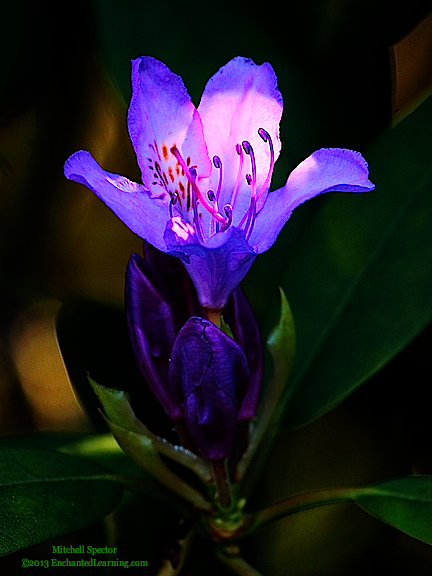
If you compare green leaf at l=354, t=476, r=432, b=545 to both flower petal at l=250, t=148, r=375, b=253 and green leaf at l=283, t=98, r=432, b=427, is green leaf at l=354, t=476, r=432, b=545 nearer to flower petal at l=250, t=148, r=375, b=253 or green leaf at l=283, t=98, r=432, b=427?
green leaf at l=283, t=98, r=432, b=427

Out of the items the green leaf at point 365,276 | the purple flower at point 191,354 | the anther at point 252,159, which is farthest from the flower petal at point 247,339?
the green leaf at point 365,276

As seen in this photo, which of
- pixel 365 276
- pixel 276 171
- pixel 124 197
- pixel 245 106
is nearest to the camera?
pixel 124 197

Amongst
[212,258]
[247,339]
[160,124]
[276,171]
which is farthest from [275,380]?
[276,171]

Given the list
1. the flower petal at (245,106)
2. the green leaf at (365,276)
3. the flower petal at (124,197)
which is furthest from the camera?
the green leaf at (365,276)

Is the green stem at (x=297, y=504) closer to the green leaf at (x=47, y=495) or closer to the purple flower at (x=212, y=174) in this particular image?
the green leaf at (x=47, y=495)

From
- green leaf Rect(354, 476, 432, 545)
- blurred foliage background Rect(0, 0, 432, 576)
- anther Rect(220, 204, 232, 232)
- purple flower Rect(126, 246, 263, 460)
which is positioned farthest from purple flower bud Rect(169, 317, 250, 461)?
blurred foliage background Rect(0, 0, 432, 576)

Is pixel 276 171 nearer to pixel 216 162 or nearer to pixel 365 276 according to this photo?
pixel 365 276

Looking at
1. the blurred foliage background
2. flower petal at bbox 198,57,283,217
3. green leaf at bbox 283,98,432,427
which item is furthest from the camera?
the blurred foliage background
